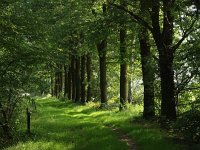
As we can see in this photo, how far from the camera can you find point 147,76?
64.1ft

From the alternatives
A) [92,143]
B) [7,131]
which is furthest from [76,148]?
[7,131]

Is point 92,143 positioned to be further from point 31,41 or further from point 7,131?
point 31,41

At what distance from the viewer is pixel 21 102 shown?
61.3ft

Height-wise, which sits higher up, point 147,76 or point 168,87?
point 147,76

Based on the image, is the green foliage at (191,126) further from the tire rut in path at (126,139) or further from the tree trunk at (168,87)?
the tree trunk at (168,87)

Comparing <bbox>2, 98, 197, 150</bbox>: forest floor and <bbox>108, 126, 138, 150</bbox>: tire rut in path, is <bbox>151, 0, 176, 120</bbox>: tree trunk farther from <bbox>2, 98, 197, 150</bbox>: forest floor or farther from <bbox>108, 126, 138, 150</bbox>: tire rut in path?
<bbox>108, 126, 138, 150</bbox>: tire rut in path

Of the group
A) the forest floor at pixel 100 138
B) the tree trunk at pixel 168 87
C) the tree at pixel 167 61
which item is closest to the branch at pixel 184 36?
the tree at pixel 167 61

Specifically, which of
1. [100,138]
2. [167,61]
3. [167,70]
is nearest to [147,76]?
[167,70]

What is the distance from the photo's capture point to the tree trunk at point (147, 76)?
19.3 metres

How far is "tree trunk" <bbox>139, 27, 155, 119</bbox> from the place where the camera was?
19.3 meters

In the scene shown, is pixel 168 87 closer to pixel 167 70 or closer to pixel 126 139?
pixel 167 70

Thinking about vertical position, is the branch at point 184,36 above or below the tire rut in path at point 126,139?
above

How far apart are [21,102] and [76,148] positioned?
5136mm

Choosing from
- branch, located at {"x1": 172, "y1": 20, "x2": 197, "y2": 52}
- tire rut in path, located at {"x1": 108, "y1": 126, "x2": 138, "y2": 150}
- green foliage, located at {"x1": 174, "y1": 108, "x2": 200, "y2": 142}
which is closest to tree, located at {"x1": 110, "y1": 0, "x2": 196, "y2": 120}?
branch, located at {"x1": 172, "y1": 20, "x2": 197, "y2": 52}
